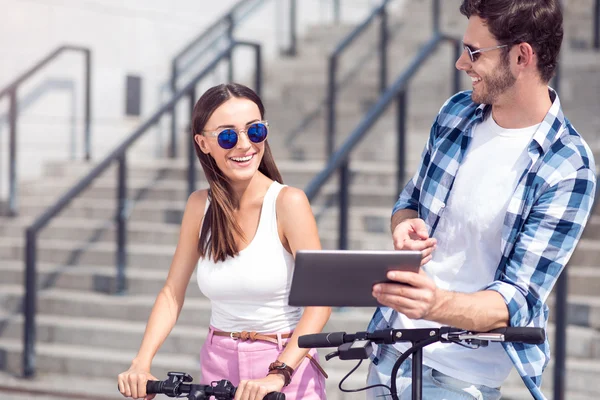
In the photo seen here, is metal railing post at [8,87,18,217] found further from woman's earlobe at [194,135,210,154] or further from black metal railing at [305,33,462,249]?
woman's earlobe at [194,135,210,154]

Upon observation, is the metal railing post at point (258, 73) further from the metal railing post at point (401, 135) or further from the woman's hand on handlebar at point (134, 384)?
the woman's hand on handlebar at point (134, 384)

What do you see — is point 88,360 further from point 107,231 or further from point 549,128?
point 549,128

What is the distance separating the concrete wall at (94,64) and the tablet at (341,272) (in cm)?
660

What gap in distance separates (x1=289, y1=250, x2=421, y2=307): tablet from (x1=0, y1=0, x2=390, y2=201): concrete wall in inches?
260

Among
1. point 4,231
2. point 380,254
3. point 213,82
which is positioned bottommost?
point 4,231

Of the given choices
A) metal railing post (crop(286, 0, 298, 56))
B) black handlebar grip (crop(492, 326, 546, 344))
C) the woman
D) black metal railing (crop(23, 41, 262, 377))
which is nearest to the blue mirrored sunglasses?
the woman

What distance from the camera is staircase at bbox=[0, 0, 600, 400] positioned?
604cm

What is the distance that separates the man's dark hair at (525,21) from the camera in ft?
8.29

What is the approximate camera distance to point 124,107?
9.42 meters

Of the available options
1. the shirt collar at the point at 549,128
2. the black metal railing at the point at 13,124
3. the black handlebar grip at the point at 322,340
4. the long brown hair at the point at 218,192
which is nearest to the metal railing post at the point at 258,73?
the black metal railing at the point at 13,124

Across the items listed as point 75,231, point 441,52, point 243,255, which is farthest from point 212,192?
point 441,52

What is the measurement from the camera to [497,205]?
2615 mm

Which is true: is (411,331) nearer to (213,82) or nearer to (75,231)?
(75,231)

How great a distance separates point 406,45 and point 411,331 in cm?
827
